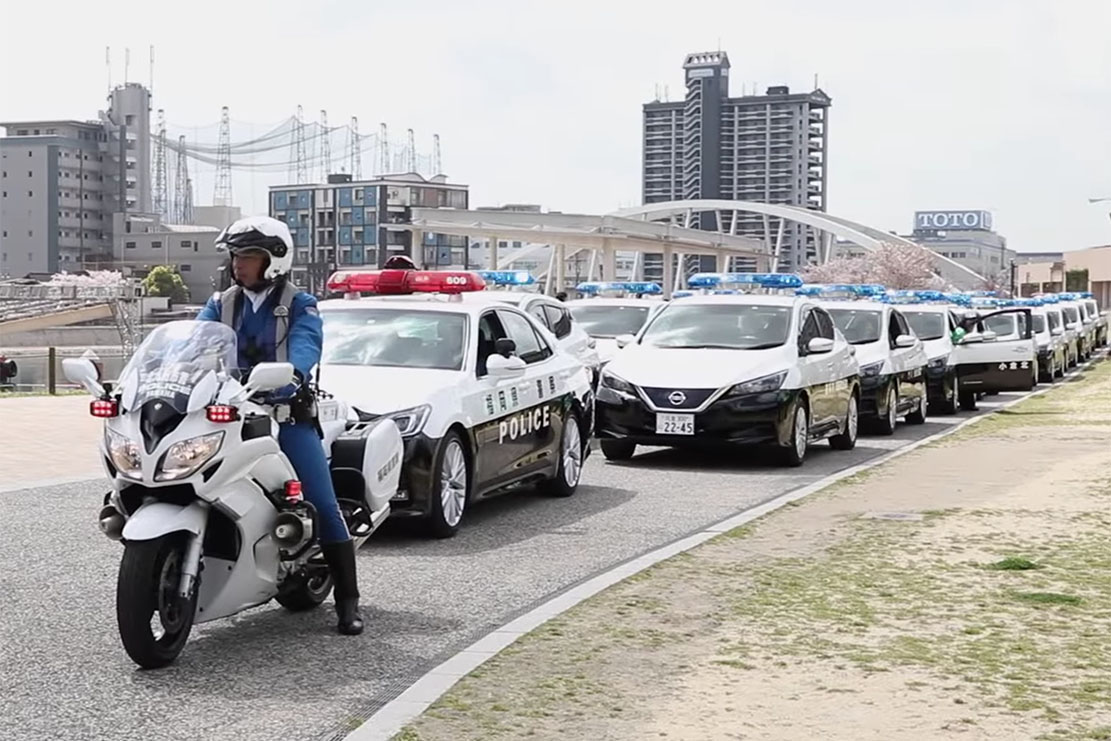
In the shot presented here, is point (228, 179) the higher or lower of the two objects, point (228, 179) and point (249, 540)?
the higher

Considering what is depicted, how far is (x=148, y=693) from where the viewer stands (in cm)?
582

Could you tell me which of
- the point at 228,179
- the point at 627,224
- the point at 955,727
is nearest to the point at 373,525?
the point at 955,727

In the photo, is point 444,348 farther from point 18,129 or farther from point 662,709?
point 18,129

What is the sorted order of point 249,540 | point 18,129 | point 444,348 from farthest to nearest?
point 18,129, point 444,348, point 249,540

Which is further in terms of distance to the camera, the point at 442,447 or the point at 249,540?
the point at 442,447

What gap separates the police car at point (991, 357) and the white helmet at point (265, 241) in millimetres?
19696

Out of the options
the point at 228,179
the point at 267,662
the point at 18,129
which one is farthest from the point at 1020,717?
the point at 228,179

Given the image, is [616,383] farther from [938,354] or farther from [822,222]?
[822,222]

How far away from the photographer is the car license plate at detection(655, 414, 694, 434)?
14273 millimetres

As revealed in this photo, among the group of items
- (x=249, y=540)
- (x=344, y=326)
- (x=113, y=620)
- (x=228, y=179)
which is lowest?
(x=113, y=620)

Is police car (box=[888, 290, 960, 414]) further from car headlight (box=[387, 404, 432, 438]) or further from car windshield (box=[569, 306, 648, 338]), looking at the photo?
car headlight (box=[387, 404, 432, 438])

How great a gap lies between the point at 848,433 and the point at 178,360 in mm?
12111

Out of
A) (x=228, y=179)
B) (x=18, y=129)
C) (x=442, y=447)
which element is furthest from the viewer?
(x=228, y=179)

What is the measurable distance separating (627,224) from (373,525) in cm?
7488
